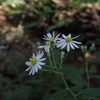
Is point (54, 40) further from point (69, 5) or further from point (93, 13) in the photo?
point (69, 5)

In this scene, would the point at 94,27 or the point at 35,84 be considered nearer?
the point at 35,84

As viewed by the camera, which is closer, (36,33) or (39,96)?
(39,96)

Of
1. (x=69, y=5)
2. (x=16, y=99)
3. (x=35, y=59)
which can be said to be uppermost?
(x=69, y=5)

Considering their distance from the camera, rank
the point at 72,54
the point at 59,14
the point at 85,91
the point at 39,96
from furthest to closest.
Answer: the point at 59,14
the point at 72,54
the point at 39,96
the point at 85,91

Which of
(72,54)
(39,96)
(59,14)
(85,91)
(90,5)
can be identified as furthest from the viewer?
(59,14)

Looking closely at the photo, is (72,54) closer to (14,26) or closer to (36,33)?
(36,33)

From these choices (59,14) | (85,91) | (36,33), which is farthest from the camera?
(36,33)

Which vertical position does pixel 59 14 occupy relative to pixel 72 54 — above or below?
above

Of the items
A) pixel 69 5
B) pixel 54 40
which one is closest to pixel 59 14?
pixel 69 5

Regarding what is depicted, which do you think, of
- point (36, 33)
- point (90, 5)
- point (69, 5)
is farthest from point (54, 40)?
point (36, 33)
